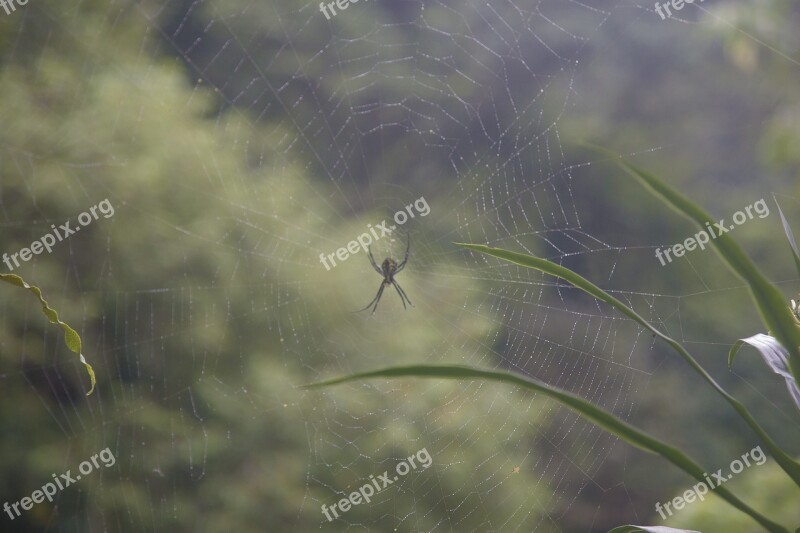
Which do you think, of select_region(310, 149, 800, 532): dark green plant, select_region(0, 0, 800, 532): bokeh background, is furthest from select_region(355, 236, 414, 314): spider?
select_region(310, 149, 800, 532): dark green plant

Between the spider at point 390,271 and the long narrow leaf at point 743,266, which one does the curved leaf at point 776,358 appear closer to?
the long narrow leaf at point 743,266

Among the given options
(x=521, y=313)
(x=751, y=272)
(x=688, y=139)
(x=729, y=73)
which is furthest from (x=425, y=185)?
(x=751, y=272)

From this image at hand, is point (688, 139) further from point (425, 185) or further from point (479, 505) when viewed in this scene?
point (479, 505)

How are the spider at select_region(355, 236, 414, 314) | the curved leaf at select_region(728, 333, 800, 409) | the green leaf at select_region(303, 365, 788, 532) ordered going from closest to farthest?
the green leaf at select_region(303, 365, 788, 532) < the curved leaf at select_region(728, 333, 800, 409) < the spider at select_region(355, 236, 414, 314)

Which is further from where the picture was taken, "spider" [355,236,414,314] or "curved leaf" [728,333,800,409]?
"spider" [355,236,414,314]

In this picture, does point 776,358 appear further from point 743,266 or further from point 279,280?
point 279,280

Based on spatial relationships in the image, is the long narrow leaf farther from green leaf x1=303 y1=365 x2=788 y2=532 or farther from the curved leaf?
green leaf x1=303 y1=365 x2=788 y2=532

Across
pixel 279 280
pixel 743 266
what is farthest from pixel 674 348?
pixel 279 280

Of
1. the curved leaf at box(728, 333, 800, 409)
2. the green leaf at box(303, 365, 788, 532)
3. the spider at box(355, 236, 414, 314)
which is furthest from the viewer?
the spider at box(355, 236, 414, 314)
